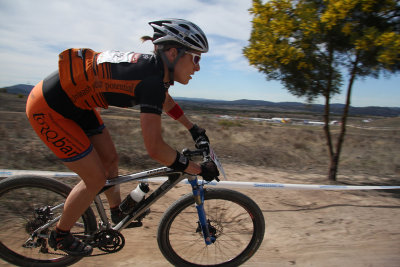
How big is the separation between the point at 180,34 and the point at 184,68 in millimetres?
277

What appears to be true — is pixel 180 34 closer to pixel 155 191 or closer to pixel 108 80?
pixel 108 80

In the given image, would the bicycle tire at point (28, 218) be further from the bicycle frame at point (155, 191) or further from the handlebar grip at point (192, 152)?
the handlebar grip at point (192, 152)

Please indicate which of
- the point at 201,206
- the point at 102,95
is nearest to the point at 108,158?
the point at 102,95

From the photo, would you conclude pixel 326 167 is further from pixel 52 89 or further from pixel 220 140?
pixel 52 89

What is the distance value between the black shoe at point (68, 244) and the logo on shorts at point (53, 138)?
0.81m

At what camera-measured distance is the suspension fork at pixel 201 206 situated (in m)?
2.52

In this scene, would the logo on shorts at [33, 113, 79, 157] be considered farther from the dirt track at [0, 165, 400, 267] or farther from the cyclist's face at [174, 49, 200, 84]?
the dirt track at [0, 165, 400, 267]

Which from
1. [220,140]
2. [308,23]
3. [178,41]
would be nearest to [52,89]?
[178,41]

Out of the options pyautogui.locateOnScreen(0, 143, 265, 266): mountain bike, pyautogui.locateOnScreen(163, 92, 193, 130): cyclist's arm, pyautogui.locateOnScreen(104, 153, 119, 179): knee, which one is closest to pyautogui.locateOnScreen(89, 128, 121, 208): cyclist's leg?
pyautogui.locateOnScreen(104, 153, 119, 179): knee

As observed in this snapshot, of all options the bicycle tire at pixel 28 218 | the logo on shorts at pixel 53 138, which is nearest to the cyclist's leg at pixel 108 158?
the bicycle tire at pixel 28 218

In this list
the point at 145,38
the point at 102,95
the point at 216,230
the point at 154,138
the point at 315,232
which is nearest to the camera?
the point at 154,138

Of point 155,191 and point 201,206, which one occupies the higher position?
point 155,191

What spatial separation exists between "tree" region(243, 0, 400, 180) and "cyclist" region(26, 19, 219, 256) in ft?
12.3

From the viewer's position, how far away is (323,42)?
5.55m
